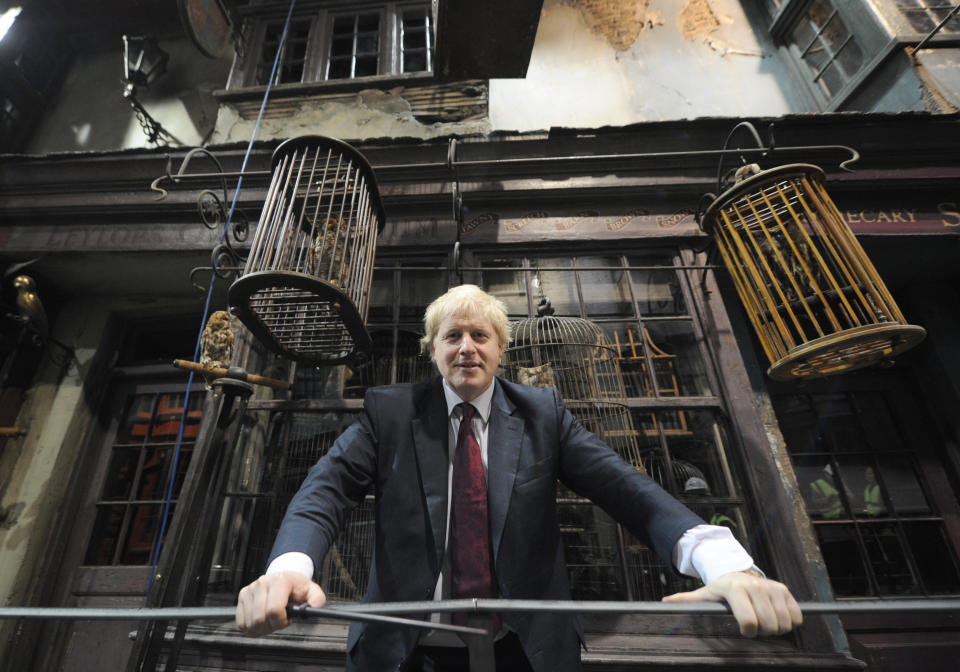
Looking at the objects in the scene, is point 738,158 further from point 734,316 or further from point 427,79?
point 427,79

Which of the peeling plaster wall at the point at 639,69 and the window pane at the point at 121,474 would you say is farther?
the peeling plaster wall at the point at 639,69

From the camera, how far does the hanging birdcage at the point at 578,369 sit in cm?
286

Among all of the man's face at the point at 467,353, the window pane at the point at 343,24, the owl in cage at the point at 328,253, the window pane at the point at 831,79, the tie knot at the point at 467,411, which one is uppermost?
the window pane at the point at 343,24

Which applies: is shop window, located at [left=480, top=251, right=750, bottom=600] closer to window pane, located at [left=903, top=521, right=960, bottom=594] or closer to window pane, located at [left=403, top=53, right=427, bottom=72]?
window pane, located at [left=903, top=521, right=960, bottom=594]

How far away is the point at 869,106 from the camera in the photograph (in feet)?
14.6

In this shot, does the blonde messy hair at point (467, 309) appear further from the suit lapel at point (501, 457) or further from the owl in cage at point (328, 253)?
the owl in cage at point (328, 253)

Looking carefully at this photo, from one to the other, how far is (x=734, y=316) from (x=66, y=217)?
6.29 m

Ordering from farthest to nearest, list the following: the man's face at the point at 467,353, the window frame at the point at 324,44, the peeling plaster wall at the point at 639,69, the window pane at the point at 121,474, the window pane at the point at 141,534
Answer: the peeling plaster wall at the point at 639,69 < the window frame at the point at 324,44 < the window pane at the point at 121,474 < the window pane at the point at 141,534 < the man's face at the point at 467,353

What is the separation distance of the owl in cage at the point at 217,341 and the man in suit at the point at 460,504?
2008mm

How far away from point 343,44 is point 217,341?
453 cm

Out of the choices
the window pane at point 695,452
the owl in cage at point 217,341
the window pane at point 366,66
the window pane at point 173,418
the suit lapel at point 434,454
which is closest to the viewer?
the suit lapel at point 434,454

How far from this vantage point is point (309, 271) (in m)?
2.19

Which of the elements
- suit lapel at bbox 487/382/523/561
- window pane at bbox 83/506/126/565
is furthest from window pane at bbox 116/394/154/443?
suit lapel at bbox 487/382/523/561

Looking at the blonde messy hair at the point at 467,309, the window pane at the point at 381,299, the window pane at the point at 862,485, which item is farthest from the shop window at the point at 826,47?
Result: the blonde messy hair at the point at 467,309
